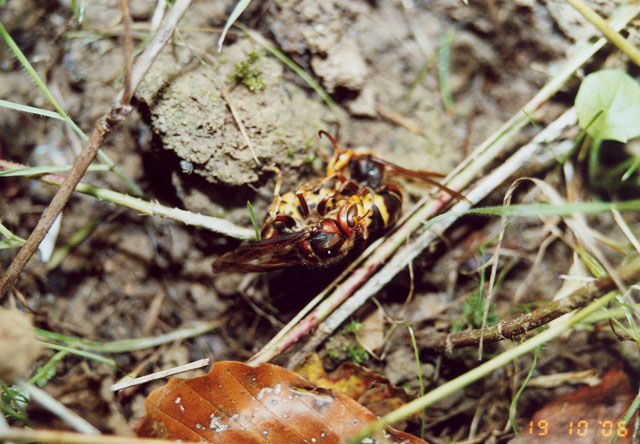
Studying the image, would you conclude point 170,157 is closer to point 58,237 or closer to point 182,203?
point 182,203

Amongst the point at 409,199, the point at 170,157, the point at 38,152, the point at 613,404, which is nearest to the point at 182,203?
the point at 170,157

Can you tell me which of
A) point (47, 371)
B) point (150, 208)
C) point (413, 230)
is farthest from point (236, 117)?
point (47, 371)

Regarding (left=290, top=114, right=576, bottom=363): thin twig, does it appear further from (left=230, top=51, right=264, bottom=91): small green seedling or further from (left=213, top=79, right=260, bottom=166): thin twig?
(left=230, top=51, right=264, bottom=91): small green seedling

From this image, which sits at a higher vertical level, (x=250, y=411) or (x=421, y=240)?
(x=421, y=240)

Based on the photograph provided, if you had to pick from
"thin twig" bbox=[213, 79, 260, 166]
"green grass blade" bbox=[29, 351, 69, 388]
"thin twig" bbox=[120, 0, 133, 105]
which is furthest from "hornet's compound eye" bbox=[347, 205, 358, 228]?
"green grass blade" bbox=[29, 351, 69, 388]

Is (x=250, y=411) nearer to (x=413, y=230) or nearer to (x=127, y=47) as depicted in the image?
(x=413, y=230)

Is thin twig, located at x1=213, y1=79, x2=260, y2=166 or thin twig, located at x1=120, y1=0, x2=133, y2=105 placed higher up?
thin twig, located at x1=120, y1=0, x2=133, y2=105
